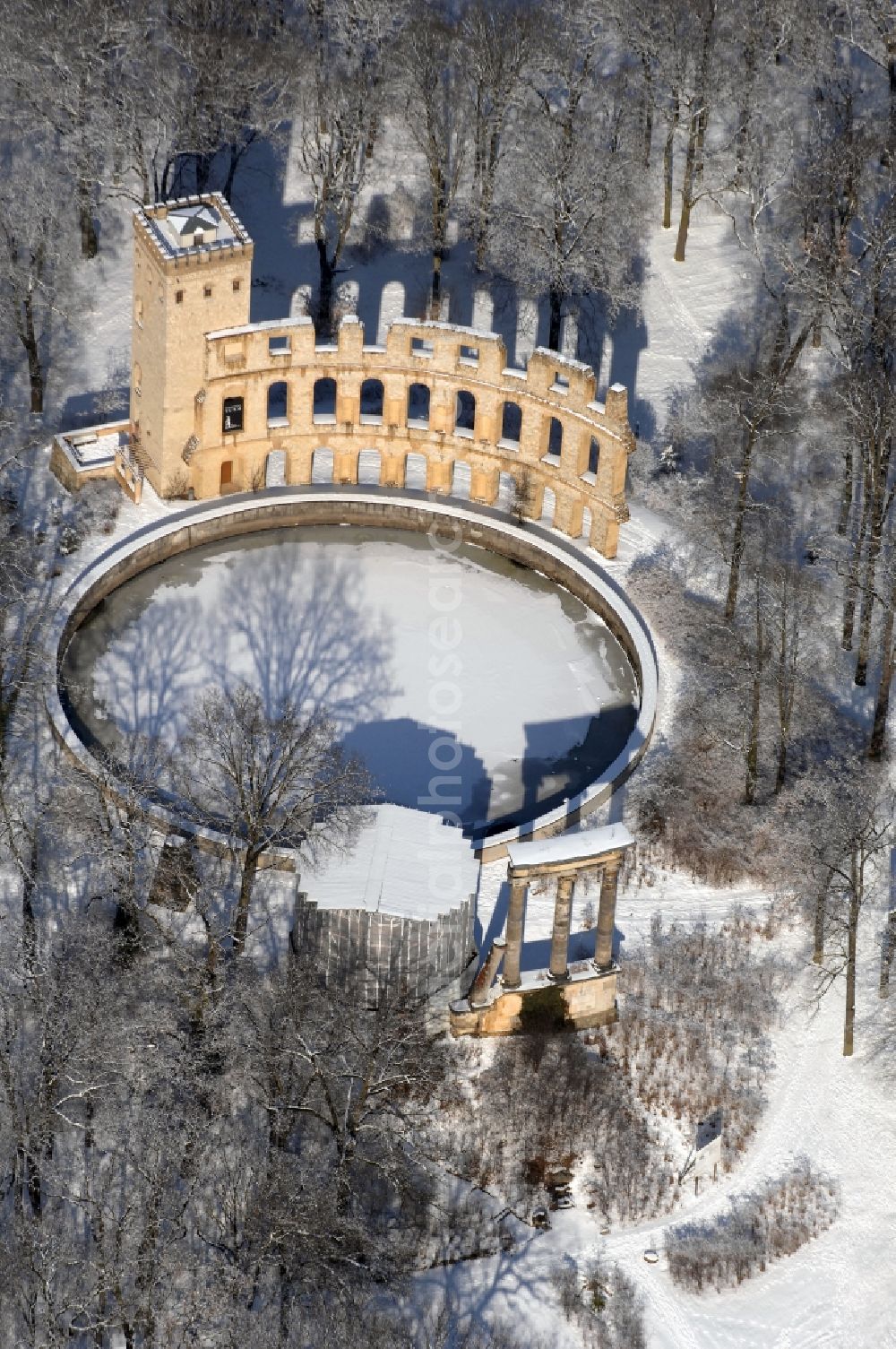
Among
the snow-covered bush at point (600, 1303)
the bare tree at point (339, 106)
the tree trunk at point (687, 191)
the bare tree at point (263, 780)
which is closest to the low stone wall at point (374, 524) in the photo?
the bare tree at point (263, 780)

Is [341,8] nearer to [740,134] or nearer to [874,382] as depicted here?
[740,134]

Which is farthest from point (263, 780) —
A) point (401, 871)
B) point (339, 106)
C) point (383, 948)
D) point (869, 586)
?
point (339, 106)

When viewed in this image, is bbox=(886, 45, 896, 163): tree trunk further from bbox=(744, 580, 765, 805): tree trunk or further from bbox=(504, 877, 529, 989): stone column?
bbox=(504, 877, 529, 989): stone column

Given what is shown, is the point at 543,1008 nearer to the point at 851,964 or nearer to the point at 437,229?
the point at 851,964

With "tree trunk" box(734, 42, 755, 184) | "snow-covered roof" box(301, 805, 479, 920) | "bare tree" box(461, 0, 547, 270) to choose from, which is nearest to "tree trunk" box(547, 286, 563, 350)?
"bare tree" box(461, 0, 547, 270)

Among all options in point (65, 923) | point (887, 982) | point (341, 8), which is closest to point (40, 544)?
point (65, 923)
